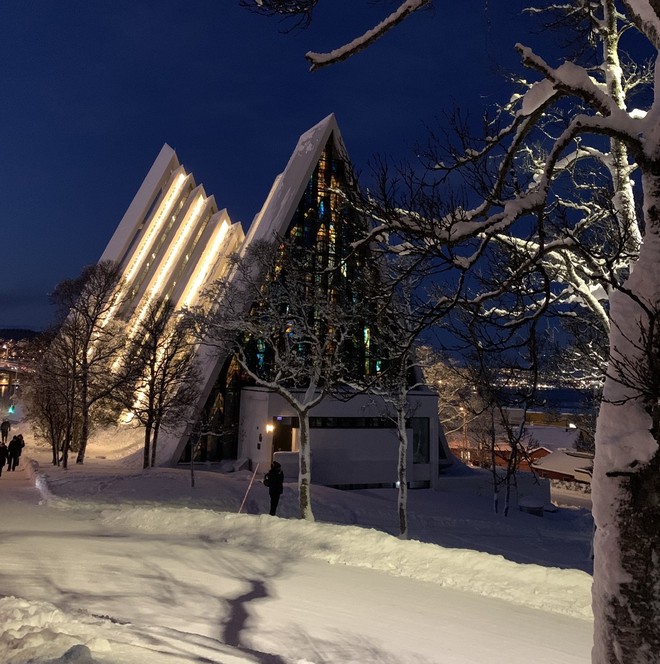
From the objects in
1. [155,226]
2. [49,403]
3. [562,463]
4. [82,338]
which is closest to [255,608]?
[82,338]

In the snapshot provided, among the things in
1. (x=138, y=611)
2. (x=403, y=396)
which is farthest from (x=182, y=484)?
(x=138, y=611)

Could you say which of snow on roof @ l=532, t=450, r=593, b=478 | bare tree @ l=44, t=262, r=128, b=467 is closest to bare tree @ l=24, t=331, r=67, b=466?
bare tree @ l=44, t=262, r=128, b=467

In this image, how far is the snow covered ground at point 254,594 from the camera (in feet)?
14.7

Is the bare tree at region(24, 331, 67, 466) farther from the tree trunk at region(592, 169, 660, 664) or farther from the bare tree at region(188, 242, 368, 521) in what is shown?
the tree trunk at region(592, 169, 660, 664)

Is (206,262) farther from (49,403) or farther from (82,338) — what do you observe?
(82,338)

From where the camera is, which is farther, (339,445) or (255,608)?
A: (339,445)

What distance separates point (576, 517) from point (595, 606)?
25.7 m

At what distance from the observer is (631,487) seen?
357 cm

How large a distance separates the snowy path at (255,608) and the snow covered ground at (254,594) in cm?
2

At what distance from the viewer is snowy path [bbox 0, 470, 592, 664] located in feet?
15.9

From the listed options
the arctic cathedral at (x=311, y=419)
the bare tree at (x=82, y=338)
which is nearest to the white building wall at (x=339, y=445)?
the arctic cathedral at (x=311, y=419)

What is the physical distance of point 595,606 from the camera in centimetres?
371

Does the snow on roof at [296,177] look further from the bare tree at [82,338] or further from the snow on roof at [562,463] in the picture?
the snow on roof at [562,463]

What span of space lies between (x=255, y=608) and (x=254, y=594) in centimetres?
57
